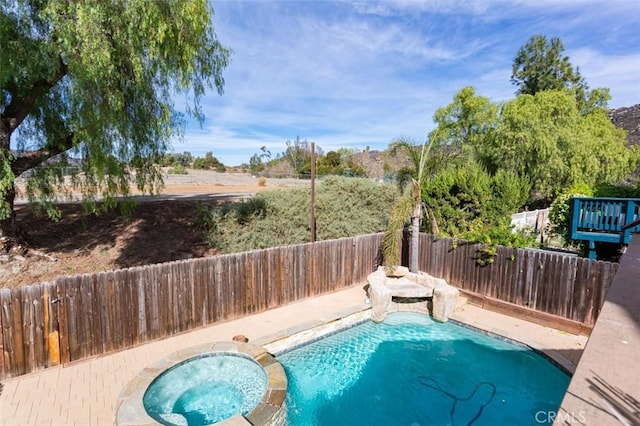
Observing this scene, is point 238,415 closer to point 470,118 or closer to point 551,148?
point 551,148

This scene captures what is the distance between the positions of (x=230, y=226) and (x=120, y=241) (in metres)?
3.59

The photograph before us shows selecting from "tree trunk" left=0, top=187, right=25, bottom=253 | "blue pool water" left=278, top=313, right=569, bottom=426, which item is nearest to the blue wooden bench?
"blue pool water" left=278, top=313, right=569, bottom=426

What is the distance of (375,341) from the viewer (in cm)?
661

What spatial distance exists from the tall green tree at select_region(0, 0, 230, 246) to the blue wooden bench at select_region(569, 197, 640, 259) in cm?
1106

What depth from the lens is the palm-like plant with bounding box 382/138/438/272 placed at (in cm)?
841

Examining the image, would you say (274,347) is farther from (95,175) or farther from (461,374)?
(95,175)

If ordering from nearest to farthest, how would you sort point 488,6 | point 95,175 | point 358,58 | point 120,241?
point 95,175, point 488,6, point 120,241, point 358,58

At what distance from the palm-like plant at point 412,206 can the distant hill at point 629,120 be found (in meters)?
32.9

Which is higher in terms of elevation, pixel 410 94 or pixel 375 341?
pixel 410 94

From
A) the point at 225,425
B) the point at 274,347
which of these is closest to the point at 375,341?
the point at 274,347

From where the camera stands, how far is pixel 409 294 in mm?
7547

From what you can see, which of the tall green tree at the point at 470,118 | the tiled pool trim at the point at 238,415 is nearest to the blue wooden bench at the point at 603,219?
the tiled pool trim at the point at 238,415

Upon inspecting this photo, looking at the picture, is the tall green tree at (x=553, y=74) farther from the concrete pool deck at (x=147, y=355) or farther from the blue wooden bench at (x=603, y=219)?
the concrete pool deck at (x=147, y=355)

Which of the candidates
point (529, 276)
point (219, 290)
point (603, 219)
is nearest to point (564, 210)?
point (603, 219)
